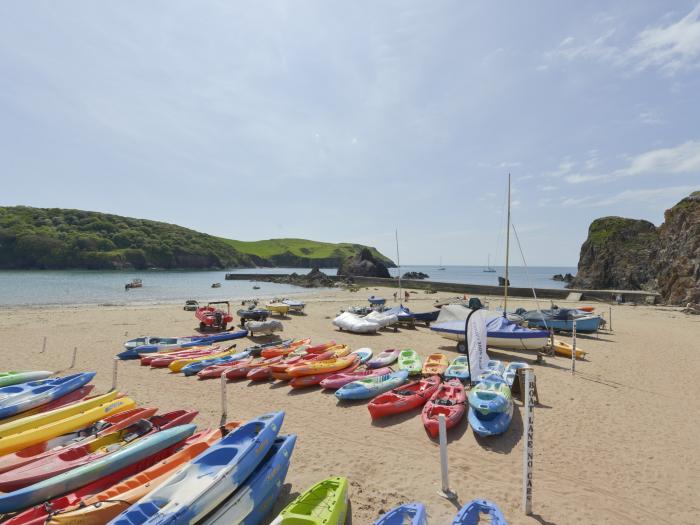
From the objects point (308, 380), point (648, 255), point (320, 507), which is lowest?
point (308, 380)

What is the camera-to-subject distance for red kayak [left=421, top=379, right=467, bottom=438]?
8.02 m

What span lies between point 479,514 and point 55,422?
9.72m

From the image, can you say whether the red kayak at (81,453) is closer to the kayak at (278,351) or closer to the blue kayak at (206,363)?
the blue kayak at (206,363)

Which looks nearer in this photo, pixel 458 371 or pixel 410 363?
pixel 458 371

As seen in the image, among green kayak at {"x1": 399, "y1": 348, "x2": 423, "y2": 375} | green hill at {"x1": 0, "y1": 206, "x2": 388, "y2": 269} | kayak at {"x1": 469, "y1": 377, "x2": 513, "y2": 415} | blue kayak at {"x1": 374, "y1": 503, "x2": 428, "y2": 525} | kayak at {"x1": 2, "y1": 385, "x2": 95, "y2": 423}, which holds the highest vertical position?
green hill at {"x1": 0, "y1": 206, "x2": 388, "y2": 269}

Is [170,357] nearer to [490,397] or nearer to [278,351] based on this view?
[278,351]

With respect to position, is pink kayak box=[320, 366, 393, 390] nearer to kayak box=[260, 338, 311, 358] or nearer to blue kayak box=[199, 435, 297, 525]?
kayak box=[260, 338, 311, 358]

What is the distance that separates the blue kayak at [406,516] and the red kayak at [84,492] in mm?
3981

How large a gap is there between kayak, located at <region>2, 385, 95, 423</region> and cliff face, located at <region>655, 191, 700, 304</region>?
4725 centimetres

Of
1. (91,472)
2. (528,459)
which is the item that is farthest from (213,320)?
(528,459)

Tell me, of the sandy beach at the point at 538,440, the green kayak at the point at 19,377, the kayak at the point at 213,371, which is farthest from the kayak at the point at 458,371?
the green kayak at the point at 19,377

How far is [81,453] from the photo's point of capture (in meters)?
6.59

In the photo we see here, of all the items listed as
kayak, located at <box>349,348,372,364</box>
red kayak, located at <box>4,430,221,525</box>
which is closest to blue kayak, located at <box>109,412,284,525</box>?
red kayak, located at <box>4,430,221,525</box>

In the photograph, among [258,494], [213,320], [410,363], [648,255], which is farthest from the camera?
[648,255]
